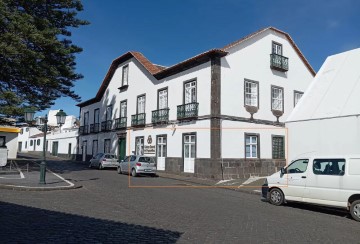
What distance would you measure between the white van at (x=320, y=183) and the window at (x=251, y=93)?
1135 centimetres

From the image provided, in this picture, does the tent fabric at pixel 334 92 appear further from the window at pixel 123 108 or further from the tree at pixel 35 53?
the window at pixel 123 108

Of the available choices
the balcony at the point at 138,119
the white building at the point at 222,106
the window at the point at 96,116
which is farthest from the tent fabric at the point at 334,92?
the window at the point at 96,116

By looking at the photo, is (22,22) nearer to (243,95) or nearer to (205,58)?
(205,58)

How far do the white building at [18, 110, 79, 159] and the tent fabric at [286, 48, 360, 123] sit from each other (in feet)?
113

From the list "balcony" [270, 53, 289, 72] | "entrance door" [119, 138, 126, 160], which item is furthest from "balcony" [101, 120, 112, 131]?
"balcony" [270, 53, 289, 72]

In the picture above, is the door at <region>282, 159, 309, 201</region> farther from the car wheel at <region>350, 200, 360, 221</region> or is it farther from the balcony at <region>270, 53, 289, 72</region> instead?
Result: the balcony at <region>270, 53, 289, 72</region>

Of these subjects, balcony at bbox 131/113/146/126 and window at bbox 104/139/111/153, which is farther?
window at bbox 104/139/111/153

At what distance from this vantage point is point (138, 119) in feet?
92.8

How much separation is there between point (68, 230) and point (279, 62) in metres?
21.3

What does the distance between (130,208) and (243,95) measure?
14424 mm

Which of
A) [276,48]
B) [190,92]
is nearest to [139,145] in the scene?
[190,92]

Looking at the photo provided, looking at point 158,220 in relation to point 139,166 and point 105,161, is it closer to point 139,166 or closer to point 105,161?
point 139,166

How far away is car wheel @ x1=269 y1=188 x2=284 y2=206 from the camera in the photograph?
11.5 meters

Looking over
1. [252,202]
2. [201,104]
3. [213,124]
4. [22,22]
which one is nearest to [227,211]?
[252,202]
